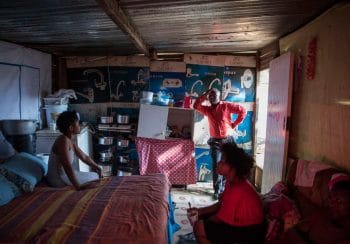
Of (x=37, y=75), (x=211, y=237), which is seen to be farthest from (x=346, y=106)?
(x=37, y=75)

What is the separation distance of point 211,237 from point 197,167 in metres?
3.37

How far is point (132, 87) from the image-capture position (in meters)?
5.61

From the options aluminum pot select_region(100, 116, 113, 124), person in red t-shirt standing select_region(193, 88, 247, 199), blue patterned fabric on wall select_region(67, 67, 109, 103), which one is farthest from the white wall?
person in red t-shirt standing select_region(193, 88, 247, 199)

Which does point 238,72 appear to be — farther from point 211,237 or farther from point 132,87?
point 211,237

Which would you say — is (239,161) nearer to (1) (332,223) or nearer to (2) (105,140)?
(1) (332,223)

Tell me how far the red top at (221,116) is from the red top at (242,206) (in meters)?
2.62

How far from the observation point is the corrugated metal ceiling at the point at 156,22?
2.69m

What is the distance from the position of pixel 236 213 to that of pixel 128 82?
391 centimetres

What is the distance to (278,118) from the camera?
3764mm

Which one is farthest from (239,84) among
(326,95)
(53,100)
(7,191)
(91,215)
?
(7,191)

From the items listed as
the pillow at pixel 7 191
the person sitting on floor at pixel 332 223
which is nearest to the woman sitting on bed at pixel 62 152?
the pillow at pixel 7 191

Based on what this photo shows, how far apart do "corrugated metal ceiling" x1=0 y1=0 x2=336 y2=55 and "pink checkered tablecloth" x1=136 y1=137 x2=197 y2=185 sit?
1603mm

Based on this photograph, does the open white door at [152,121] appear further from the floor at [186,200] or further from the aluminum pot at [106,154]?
the floor at [186,200]

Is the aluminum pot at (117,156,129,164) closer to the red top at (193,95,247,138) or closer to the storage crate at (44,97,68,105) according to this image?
the storage crate at (44,97,68,105)
